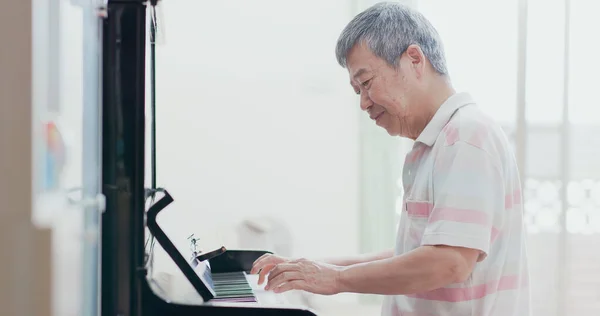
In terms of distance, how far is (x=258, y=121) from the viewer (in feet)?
9.27

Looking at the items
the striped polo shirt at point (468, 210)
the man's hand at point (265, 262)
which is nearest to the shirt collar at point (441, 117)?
the striped polo shirt at point (468, 210)

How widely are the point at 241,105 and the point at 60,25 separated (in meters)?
2.12

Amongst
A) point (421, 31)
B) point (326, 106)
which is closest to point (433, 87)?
point (421, 31)

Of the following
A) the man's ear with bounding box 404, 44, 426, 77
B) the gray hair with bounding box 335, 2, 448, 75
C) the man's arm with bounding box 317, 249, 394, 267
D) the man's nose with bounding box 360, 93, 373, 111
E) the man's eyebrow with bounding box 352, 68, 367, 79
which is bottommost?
the man's arm with bounding box 317, 249, 394, 267

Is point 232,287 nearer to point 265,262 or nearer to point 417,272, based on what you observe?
point 265,262

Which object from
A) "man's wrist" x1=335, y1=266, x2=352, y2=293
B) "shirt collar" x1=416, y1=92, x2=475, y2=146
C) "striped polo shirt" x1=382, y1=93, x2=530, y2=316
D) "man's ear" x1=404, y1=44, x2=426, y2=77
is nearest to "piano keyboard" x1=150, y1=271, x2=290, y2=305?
"man's wrist" x1=335, y1=266, x2=352, y2=293

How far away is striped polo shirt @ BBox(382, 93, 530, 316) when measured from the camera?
1227mm

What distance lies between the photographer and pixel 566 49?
9.04 ft

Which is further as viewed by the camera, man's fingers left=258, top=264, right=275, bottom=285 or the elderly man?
man's fingers left=258, top=264, right=275, bottom=285

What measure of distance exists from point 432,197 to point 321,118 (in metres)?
1.59

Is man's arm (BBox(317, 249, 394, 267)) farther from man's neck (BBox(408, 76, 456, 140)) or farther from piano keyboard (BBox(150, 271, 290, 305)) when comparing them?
man's neck (BBox(408, 76, 456, 140))

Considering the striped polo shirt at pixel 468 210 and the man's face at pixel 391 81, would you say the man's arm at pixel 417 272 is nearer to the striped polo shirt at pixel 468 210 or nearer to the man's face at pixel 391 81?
the striped polo shirt at pixel 468 210

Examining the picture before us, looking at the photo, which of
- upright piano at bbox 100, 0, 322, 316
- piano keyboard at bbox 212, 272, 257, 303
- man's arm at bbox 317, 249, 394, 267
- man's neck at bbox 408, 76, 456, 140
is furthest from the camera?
man's arm at bbox 317, 249, 394, 267

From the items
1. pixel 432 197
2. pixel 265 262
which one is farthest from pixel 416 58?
pixel 265 262
